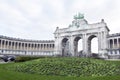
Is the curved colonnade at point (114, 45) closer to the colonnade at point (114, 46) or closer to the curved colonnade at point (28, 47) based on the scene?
the colonnade at point (114, 46)

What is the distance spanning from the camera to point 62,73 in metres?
20.8

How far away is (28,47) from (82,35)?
138ft

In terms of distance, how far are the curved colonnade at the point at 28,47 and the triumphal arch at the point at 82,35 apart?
14.8 m

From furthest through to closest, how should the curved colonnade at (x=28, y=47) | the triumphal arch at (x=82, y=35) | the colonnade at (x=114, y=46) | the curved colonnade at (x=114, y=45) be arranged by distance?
the curved colonnade at (x=28, y=47) < the colonnade at (x=114, y=46) < the curved colonnade at (x=114, y=45) < the triumphal arch at (x=82, y=35)

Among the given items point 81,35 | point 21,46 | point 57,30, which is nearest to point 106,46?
point 81,35

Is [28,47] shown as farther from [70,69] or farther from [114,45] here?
[70,69]

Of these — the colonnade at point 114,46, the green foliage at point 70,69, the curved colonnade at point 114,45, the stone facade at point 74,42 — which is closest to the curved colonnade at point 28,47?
the stone facade at point 74,42

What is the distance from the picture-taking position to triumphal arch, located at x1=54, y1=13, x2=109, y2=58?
76.9 m

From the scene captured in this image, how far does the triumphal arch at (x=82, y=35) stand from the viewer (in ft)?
252

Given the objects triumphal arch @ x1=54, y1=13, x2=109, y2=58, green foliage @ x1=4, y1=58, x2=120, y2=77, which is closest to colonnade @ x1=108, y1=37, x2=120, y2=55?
triumphal arch @ x1=54, y1=13, x2=109, y2=58

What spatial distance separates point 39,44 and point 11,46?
61.3ft

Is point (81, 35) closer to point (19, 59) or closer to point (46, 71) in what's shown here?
point (19, 59)

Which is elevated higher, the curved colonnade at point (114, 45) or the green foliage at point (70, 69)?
the curved colonnade at point (114, 45)

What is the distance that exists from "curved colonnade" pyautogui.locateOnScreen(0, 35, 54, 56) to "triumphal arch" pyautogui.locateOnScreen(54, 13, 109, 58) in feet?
48.7
